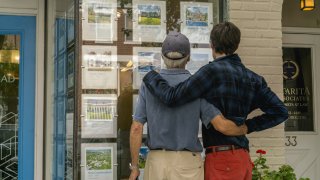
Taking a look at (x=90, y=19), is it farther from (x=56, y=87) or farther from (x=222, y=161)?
(x=222, y=161)

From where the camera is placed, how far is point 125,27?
446 cm

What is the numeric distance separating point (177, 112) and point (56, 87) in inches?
80.7

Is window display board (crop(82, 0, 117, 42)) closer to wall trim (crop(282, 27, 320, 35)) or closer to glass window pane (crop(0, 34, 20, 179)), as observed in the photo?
glass window pane (crop(0, 34, 20, 179))

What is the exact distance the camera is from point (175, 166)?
10.3ft

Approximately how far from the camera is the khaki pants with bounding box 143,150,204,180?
3.13 meters

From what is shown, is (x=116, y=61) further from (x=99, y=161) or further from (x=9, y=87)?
(x=9, y=87)

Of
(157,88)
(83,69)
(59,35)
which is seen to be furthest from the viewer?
(59,35)

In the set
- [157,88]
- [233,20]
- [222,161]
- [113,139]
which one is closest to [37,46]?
→ [113,139]

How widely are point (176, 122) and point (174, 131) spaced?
0.06 meters

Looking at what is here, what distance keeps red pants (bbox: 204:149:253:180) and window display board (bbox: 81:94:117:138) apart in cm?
135

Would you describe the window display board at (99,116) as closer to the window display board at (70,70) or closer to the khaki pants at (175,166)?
the window display board at (70,70)

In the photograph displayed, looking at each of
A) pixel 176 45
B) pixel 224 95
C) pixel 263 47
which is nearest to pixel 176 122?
pixel 224 95

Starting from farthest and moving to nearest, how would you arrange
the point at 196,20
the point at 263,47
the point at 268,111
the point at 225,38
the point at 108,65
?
the point at 263,47 < the point at 196,20 < the point at 108,65 < the point at 268,111 < the point at 225,38

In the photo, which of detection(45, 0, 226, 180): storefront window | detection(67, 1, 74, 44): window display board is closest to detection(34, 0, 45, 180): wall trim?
detection(45, 0, 226, 180): storefront window
